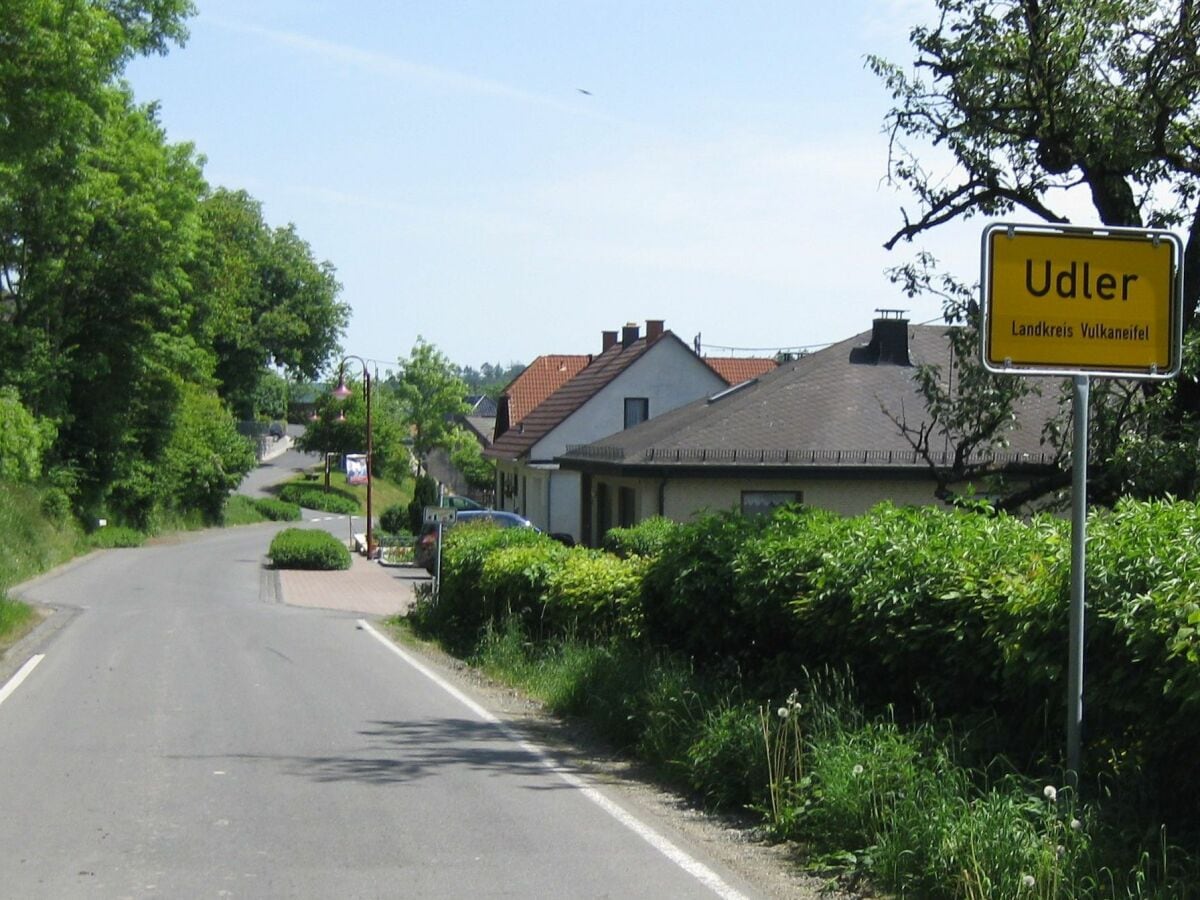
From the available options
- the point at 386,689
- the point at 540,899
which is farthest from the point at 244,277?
the point at 540,899

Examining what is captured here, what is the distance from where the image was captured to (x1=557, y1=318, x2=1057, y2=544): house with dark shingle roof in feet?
88.3

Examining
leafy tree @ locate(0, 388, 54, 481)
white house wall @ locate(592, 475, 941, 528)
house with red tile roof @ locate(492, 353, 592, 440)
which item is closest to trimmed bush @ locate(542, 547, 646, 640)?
white house wall @ locate(592, 475, 941, 528)

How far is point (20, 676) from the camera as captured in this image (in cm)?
1686

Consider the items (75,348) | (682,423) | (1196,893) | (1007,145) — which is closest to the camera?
(1196,893)

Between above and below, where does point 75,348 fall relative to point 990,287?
above

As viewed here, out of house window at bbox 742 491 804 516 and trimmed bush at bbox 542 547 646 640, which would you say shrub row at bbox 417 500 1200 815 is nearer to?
trimmed bush at bbox 542 547 646 640

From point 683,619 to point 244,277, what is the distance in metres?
61.8

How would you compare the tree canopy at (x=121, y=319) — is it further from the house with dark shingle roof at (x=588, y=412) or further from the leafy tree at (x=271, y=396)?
the leafy tree at (x=271, y=396)

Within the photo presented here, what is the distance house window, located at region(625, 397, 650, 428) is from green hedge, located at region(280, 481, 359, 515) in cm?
3748

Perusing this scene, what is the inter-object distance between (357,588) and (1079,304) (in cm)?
2957

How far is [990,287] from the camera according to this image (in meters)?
6.55

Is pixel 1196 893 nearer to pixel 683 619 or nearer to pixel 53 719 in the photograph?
pixel 683 619

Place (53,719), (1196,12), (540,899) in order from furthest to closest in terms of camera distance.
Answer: (53,719) → (1196,12) → (540,899)

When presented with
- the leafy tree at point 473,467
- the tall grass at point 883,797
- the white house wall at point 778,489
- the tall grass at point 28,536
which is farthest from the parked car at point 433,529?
the leafy tree at point 473,467
